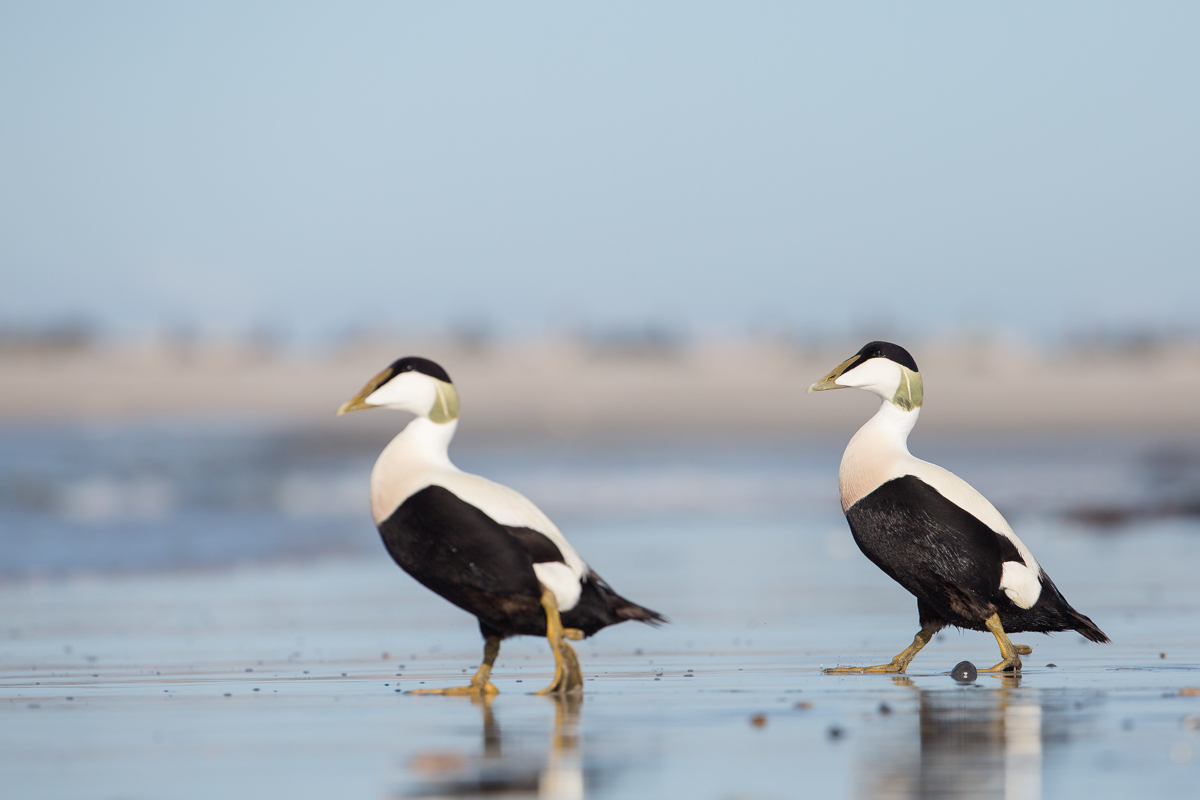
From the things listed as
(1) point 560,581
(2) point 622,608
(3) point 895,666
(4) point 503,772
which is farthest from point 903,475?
(4) point 503,772

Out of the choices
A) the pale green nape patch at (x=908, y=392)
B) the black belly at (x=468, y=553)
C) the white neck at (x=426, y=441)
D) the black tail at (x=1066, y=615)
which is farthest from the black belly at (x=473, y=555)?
the black tail at (x=1066, y=615)

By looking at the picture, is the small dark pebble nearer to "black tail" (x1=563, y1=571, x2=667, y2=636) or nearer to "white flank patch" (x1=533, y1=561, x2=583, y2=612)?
"black tail" (x1=563, y1=571, x2=667, y2=636)

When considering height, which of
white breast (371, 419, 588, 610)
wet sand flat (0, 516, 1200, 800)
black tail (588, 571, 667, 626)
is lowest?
wet sand flat (0, 516, 1200, 800)

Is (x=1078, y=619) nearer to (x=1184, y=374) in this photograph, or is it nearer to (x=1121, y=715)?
(x=1121, y=715)

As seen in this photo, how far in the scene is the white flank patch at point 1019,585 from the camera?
611cm

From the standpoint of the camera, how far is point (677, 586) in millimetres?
9688

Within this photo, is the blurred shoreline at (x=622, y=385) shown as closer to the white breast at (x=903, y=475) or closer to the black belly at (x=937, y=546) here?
the white breast at (x=903, y=475)

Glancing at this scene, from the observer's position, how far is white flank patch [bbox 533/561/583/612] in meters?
5.87

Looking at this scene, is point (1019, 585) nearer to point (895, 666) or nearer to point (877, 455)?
point (895, 666)

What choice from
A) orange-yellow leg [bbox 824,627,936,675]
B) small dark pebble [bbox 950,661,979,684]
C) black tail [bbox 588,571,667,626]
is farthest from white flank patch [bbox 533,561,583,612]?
small dark pebble [bbox 950,661,979,684]

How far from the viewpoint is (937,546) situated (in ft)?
20.0

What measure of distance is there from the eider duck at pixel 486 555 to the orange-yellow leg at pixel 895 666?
0.79m

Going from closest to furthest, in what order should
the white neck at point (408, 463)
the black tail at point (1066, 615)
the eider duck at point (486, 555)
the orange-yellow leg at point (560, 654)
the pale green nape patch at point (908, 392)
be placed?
the orange-yellow leg at point (560, 654) → the eider duck at point (486, 555) → the white neck at point (408, 463) → the black tail at point (1066, 615) → the pale green nape patch at point (908, 392)

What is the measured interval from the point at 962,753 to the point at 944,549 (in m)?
1.85
